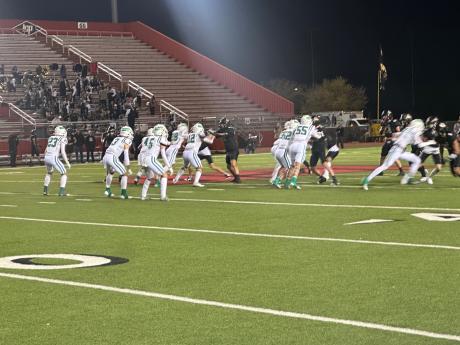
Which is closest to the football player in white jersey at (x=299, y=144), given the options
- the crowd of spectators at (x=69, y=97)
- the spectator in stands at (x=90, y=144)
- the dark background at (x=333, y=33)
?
the spectator in stands at (x=90, y=144)

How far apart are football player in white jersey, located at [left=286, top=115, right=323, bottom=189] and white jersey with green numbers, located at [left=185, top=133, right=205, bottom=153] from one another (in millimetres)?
2793

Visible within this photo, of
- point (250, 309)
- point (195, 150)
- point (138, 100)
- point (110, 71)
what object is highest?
point (110, 71)

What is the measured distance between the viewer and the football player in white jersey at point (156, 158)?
17516 millimetres

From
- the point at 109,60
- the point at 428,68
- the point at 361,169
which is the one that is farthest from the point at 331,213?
the point at 428,68

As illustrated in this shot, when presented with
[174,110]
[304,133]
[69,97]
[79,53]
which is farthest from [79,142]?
[304,133]

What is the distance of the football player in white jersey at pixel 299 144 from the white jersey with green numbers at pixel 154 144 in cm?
309

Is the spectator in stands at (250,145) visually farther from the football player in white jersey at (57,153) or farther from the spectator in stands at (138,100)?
the football player in white jersey at (57,153)

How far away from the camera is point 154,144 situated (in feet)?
60.1

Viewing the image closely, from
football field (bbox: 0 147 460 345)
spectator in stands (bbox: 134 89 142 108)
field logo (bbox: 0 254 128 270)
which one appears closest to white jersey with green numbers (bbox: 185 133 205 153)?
football field (bbox: 0 147 460 345)

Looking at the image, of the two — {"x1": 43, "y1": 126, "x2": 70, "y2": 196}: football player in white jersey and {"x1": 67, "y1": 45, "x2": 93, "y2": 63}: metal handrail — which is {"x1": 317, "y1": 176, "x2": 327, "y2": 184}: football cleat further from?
{"x1": 67, "y1": 45, "x2": 93, "y2": 63}: metal handrail

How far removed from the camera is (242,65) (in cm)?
7062

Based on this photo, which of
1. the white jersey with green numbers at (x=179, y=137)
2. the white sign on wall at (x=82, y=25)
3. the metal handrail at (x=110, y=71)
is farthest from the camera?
the white sign on wall at (x=82, y=25)

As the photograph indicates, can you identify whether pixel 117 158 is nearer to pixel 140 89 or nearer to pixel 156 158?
pixel 156 158

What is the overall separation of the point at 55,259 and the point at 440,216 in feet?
19.2
